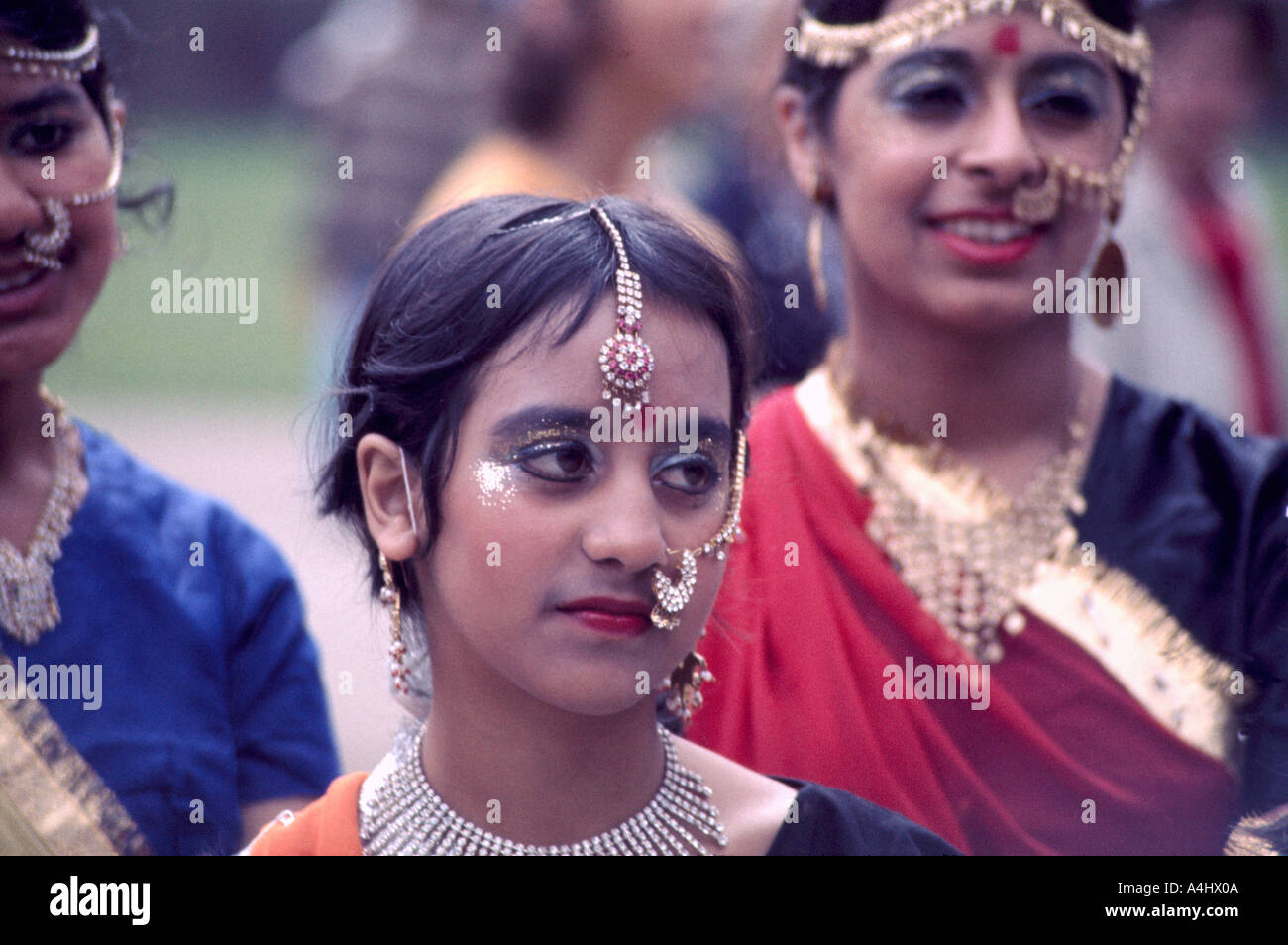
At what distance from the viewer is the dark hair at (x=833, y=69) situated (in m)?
2.37

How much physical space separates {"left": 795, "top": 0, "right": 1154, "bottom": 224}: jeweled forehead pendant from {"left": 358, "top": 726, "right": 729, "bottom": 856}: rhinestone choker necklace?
0.99 m

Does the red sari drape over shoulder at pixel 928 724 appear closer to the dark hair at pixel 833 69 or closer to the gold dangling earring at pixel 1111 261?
the gold dangling earring at pixel 1111 261

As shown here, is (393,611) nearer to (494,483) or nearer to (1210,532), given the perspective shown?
(494,483)

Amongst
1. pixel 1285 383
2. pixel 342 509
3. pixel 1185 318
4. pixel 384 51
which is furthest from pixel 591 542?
pixel 384 51

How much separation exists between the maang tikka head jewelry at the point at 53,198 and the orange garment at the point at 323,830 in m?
0.78

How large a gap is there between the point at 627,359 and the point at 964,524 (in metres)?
0.89

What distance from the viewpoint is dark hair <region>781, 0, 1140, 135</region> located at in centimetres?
237

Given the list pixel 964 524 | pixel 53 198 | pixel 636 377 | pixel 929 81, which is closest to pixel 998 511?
pixel 964 524

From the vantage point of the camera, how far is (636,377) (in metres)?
1.70

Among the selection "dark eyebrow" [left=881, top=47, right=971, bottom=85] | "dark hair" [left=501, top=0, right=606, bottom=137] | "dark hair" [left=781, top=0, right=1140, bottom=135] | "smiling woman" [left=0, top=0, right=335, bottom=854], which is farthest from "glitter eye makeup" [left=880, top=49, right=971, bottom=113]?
"dark hair" [left=501, top=0, right=606, bottom=137]

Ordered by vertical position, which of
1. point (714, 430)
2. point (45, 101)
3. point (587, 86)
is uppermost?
point (587, 86)

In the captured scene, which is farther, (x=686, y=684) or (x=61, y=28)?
(x=61, y=28)

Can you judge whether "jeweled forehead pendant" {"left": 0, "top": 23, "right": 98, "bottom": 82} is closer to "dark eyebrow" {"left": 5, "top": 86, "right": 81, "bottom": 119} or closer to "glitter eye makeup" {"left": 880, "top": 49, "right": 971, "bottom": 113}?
"dark eyebrow" {"left": 5, "top": 86, "right": 81, "bottom": 119}
